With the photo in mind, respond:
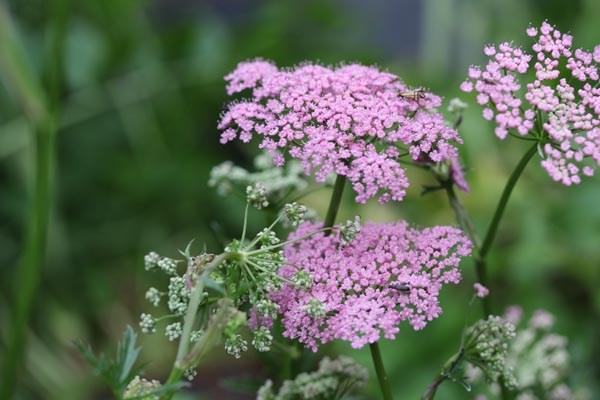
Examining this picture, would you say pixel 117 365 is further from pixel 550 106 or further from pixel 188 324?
pixel 550 106

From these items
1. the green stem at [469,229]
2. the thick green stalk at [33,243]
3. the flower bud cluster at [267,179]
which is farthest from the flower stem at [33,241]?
the green stem at [469,229]

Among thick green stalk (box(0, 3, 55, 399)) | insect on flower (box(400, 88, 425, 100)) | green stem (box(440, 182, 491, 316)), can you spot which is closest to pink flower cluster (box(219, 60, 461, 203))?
insect on flower (box(400, 88, 425, 100))

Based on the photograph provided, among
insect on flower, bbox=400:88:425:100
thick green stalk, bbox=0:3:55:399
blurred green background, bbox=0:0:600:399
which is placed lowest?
insect on flower, bbox=400:88:425:100

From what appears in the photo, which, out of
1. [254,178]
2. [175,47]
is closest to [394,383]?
[254,178]

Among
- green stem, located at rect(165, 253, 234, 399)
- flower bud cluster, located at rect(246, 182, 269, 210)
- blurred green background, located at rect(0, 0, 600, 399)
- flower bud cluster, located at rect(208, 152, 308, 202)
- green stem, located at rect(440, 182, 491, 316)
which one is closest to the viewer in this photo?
green stem, located at rect(165, 253, 234, 399)

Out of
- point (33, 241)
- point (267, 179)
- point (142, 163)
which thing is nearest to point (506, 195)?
point (267, 179)

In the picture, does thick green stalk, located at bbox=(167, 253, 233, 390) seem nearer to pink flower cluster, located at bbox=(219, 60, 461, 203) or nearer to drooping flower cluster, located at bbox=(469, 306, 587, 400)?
pink flower cluster, located at bbox=(219, 60, 461, 203)

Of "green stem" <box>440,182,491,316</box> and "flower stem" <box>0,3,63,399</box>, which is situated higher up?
"flower stem" <box>0,3,63,399</box>
